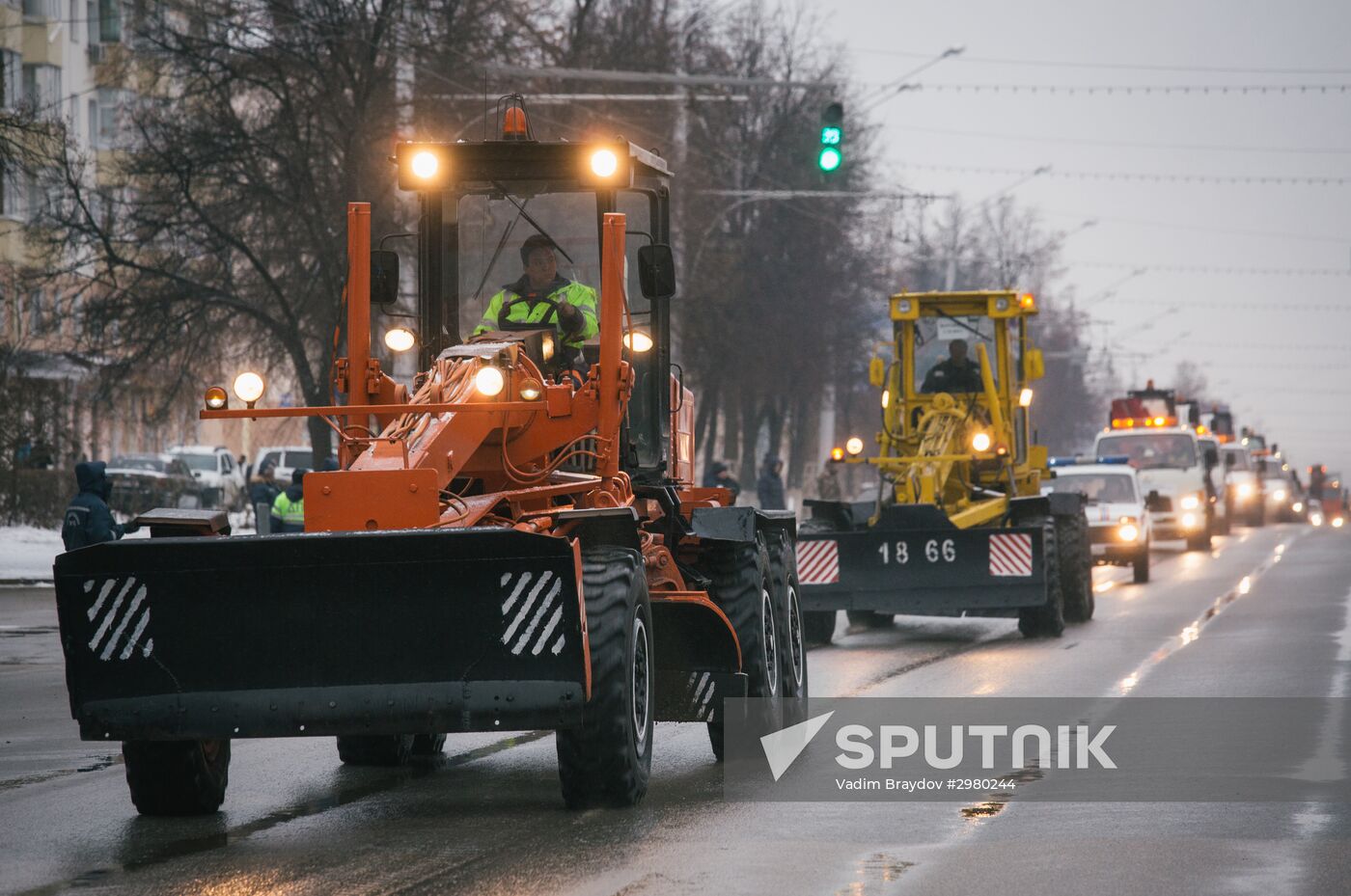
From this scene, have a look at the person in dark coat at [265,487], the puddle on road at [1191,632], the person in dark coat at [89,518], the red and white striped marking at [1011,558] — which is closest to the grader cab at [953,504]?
the red and white striped marking at [1011,558]

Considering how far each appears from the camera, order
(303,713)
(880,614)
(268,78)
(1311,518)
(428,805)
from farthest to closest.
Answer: (1311,518) < (268,78) < (880,614) < (428,805) < (303,713)

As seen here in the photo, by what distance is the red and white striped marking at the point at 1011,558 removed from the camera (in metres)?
19.7

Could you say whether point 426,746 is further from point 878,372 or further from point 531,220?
point 878,372

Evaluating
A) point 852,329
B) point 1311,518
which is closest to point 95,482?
point 852,329

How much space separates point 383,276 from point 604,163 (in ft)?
4.13

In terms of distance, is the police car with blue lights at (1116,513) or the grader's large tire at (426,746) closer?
the grader's large tire at (426,746)

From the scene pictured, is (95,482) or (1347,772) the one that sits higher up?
(95,482)

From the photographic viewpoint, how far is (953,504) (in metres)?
21.6

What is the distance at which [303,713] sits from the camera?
8.77 meters

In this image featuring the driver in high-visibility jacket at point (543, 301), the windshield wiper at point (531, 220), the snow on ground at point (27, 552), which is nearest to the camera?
the driver in high-visibility jacket at point (543, 301)

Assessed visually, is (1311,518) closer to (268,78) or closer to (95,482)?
(268,78)

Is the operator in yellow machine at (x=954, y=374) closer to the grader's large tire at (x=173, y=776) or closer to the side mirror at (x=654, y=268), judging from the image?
the side mirror at (x=654, y=268)

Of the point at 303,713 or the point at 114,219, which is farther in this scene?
the point at 114,219

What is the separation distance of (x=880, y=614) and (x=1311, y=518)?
51370 millimetres
